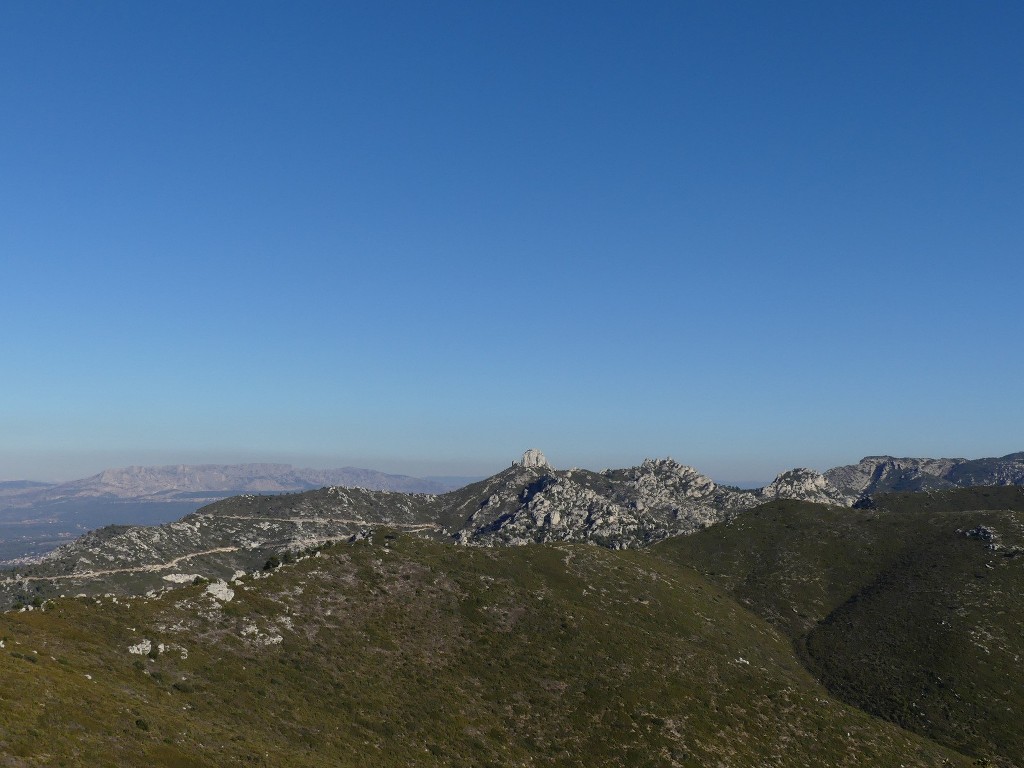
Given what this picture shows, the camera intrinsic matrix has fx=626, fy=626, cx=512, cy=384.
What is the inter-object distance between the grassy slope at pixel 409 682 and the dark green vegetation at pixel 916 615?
10.8 metres

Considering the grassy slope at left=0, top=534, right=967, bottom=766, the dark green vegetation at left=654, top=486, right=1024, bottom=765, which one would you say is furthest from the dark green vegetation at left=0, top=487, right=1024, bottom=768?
the dark green vegetation at left=654, top=486, right=1024, bottom=765

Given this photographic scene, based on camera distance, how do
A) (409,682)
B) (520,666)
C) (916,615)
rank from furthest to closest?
(916,615)
(520,666)
(409,682)

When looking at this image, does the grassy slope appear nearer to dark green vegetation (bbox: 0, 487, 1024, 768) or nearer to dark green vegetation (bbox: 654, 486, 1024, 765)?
dark green vegetation (bbox: 0, 487, 1024, 768)

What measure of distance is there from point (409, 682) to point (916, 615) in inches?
4710

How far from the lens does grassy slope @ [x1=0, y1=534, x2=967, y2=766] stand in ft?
179

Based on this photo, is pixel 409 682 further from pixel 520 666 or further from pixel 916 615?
pixel 916 615

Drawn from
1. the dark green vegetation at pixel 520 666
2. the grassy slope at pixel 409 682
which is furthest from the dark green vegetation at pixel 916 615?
the grassy slope at pixel 409 682

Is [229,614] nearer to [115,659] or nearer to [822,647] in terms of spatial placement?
[115,659]

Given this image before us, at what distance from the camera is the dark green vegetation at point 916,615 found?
367 ft

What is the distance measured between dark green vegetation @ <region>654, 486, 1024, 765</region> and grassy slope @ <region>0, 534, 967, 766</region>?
10.8 m

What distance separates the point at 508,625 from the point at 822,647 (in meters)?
77.6

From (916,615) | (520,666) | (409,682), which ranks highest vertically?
(409,682)

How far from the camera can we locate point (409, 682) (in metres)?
87.3

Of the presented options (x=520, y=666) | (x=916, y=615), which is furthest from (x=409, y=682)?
(x=916, y=615)
